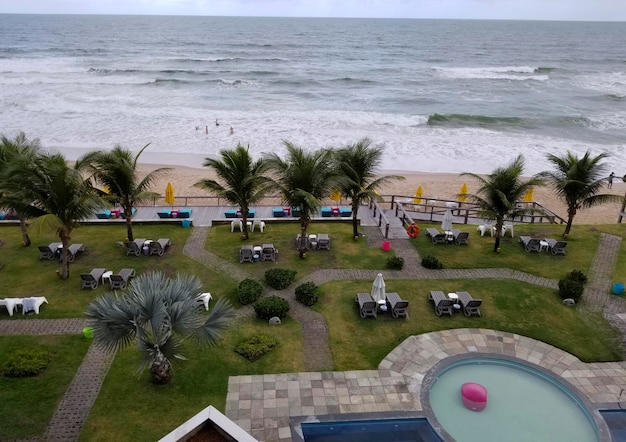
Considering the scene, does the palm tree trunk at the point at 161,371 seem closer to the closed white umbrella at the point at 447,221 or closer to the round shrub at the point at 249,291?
the round shrub at the point at 249,291

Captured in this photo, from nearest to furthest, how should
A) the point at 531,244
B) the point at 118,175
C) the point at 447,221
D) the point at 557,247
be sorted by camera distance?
the point at 118,175, the point at 557,247, the point at 531,244, the point at 447,221

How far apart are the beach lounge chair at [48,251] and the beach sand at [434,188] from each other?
11.0m

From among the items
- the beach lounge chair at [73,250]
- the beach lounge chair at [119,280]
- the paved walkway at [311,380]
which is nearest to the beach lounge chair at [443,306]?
the paved walkway at [311,380]

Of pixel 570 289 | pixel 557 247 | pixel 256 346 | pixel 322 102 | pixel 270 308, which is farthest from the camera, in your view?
pixel 322 102

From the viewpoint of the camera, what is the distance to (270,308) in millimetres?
14867

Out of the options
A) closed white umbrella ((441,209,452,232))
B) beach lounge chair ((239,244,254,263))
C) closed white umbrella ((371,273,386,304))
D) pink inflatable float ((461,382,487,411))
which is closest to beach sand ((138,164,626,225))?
closed white umbrella ((441,209,452,232))

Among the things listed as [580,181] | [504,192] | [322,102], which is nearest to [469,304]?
[504,192]

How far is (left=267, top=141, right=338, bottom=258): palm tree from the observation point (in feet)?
57.9

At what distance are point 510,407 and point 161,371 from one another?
8.89 m

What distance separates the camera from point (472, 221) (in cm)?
2506

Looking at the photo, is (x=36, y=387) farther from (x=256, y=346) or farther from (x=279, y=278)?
(x=279, y=278)

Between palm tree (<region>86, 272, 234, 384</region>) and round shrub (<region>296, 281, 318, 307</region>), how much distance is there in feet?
16.2

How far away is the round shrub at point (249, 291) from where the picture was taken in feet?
51.9

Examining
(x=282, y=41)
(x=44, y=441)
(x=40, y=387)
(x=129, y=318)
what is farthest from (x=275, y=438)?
(x=282, y=41)
